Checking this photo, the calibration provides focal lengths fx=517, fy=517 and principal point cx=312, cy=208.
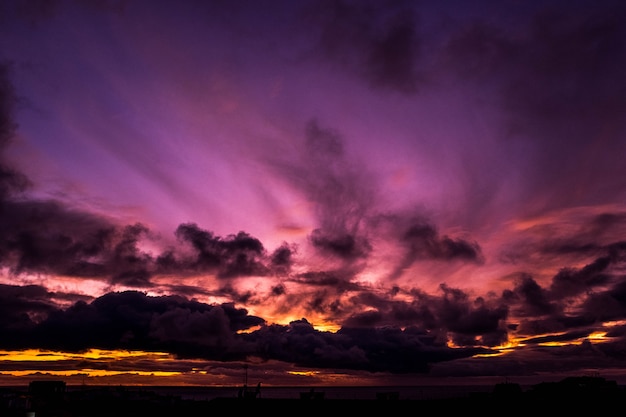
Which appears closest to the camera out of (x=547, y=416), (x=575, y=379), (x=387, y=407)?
(x=547, y=416)

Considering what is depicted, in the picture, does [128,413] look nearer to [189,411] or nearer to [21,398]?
[189,411]

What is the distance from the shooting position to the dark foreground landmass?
289 ft

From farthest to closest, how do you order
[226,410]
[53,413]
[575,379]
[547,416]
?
1. [575,379]
2. [226,410]
3. [547,416]
4. [53,413]

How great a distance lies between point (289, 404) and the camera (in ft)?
358

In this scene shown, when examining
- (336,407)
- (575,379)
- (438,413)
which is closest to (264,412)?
(336,407)

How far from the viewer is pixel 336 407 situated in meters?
103

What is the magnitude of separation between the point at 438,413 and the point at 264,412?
104ft

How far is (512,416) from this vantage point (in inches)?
3435

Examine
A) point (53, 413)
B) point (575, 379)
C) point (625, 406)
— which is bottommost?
point (53, 413)

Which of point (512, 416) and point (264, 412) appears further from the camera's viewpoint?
point (264, 412)

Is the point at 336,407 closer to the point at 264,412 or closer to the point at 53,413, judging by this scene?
the point at 264,412

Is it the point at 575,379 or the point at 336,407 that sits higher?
the point at 575,379

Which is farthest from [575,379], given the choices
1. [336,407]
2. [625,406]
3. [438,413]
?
[336,407]

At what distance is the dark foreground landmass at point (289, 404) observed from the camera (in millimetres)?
88000
